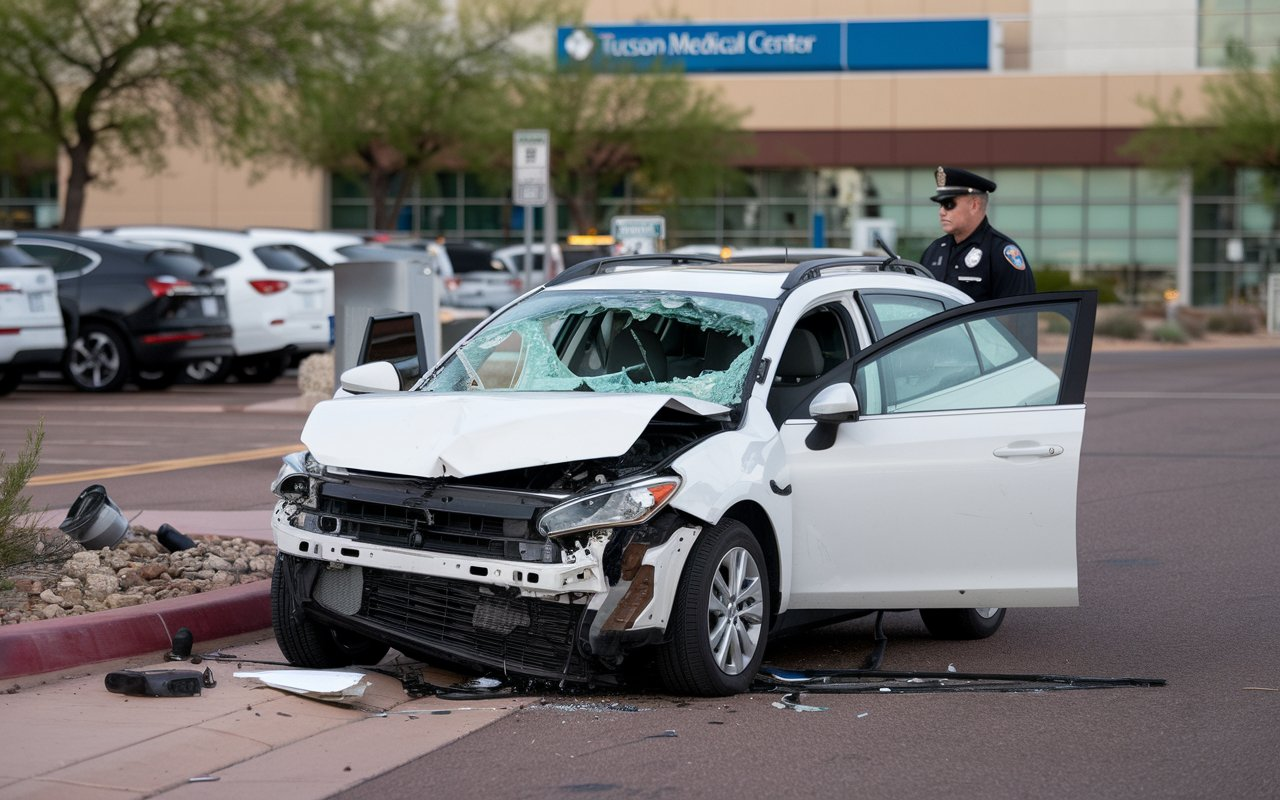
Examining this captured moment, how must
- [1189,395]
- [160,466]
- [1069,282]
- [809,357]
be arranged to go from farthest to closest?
[1069,282] < [1189,395] < [160,466] < [809,357]

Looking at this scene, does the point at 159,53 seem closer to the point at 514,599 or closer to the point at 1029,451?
the point at 1029,451

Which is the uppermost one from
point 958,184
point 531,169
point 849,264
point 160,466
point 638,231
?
point 531,169

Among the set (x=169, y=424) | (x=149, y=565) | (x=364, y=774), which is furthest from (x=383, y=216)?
(x=364, y=774)

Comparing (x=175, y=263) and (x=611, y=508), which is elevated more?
(x=175, y=263)

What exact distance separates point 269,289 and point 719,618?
621 inches

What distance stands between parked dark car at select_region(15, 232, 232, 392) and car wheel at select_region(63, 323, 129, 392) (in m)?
0.01

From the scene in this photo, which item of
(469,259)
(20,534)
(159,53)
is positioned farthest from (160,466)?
(159,53)

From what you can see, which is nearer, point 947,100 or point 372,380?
point 372,380

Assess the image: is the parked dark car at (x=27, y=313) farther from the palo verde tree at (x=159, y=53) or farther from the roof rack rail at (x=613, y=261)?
the palo verde tree at (x=159, y=53)

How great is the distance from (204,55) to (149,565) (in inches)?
971

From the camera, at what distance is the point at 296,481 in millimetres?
6902

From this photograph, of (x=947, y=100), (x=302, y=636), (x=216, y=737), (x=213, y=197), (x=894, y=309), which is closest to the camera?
(x=216, y=737)

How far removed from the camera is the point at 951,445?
721cm

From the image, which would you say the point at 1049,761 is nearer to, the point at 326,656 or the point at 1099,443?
the point at 326,656
